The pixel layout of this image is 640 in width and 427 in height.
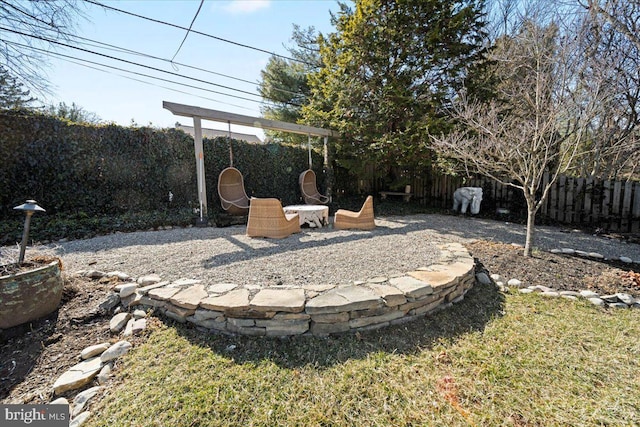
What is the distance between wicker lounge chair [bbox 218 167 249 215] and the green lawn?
3864mm

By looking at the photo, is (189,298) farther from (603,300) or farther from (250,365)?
(603,300)

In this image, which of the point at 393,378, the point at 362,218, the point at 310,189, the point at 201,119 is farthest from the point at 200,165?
the point at 393,378

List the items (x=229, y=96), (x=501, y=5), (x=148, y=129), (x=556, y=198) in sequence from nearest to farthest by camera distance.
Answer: (x=148, y=129) < (x=556, y=198) < (x=501, y=5) < (x=229, y=96)

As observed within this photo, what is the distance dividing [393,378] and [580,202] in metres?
7.40

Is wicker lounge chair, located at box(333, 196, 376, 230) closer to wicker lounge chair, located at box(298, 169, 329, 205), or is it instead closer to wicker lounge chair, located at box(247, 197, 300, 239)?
wicker lounge chair, located at box(247, 197, 300, 239)

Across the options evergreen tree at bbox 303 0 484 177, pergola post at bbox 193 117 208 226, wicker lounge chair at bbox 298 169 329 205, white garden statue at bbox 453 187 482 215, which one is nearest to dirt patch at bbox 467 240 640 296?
evergreen tree at bbox 303 0 484 177

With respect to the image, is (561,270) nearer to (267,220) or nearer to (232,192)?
(267,220)

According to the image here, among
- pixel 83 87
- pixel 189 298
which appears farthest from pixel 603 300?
pixel 83 87

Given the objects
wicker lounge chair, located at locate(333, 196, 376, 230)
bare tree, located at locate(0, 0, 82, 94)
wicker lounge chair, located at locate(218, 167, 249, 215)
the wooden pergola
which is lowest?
wicker lounge chair, located at locate(333, 196, 376, 230)

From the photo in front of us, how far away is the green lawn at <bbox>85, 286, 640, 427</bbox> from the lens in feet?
4.58

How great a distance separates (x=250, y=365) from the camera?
172 centimetres

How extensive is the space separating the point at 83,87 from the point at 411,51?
9934mm

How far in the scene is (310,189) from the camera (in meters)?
7.51

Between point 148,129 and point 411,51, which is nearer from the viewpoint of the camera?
point 148,129
